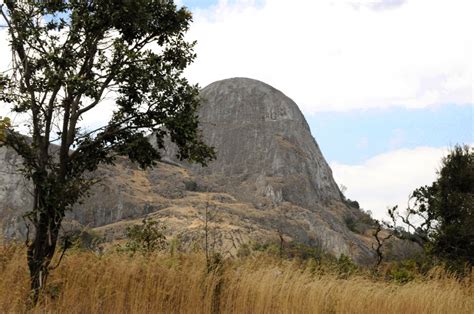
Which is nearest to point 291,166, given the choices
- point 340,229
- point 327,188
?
point 327,188

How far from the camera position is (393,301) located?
11.4 m

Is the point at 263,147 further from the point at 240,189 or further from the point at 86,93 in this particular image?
the point at 86,93

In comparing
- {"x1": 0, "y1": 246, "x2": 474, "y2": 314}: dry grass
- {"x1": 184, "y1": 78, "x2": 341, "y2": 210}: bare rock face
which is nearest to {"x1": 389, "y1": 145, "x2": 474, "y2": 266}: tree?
{"x1": 0, "y1": 246, "x2": 474, "y2": 314}: dry grass

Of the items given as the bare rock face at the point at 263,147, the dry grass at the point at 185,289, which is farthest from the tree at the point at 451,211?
the bare rock face at the point at 263,147

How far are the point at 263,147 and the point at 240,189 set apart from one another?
17.4m

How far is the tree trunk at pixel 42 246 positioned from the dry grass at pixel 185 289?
26 cm

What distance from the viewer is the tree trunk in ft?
28.9

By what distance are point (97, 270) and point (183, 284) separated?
5.18 feet

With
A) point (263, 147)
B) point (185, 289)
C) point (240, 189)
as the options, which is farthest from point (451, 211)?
point (263, 147)

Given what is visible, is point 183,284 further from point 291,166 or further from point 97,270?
point 291,166

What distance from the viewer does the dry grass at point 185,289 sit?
28.9 ft

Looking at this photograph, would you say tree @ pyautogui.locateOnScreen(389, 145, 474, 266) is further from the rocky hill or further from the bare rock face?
the bare rock face

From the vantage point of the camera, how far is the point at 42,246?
911 centimetres

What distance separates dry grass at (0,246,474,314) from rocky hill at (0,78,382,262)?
3055 centimetres
